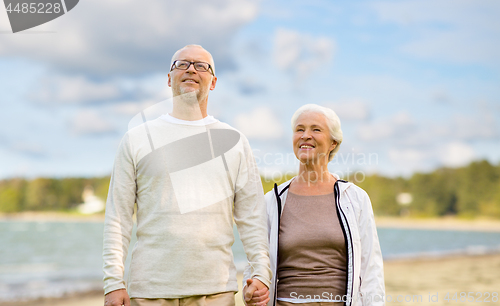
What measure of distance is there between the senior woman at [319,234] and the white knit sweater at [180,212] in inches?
7.1

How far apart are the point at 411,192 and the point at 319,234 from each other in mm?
64929

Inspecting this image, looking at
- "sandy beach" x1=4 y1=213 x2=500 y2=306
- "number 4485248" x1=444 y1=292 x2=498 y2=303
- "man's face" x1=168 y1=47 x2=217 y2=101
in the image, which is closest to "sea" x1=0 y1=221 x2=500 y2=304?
"sandy beach" x1=4 y1=213 x2=500 y2=306

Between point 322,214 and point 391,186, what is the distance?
208ft

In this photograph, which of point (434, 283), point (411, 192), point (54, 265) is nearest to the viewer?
point (434, 283)

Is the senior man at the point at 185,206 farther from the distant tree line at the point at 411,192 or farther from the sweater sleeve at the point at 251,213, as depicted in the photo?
the distant tree line at the point at 411,192

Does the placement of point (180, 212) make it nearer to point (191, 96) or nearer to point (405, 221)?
point (191, 96)

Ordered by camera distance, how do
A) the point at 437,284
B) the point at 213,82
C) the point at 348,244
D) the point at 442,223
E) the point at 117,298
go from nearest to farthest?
1. the point at 117,298
2. the point at 348,244
3. the point at 213,82
4. the point at 437,284
5. the point at 442,223

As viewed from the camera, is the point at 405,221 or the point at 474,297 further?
the point at 405,221

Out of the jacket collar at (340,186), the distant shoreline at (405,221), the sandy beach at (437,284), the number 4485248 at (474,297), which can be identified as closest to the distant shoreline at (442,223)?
the distant shoreline at (405,221)

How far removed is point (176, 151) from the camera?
2752 millimetres

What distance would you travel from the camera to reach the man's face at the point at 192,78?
9.39ft

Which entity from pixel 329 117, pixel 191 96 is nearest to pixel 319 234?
pixel 329 117

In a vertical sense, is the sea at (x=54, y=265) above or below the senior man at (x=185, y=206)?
below

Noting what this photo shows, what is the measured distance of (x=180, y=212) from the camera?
2.61 metres
